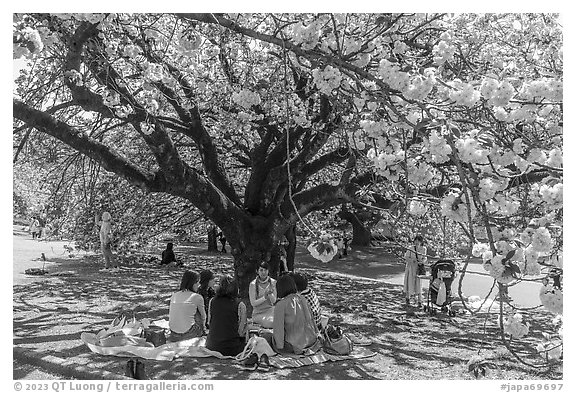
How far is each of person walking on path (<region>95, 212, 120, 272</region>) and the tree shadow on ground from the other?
→ 0.38 metres

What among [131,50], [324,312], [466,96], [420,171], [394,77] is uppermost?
[131,50]

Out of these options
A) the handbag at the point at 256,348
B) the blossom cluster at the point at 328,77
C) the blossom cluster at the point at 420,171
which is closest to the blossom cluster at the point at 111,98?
the handbag at the point at 256,348

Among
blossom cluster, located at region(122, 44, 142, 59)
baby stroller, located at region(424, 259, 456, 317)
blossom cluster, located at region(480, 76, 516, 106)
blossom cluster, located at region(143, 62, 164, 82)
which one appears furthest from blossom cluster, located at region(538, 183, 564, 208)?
baby stroller, located at region(424, 259, 456, 317)

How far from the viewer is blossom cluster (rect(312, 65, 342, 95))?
13.0 ft

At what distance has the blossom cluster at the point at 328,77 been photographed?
155 inches

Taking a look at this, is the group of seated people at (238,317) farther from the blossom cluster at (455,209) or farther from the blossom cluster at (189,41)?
the blossom cluster at (455,209)

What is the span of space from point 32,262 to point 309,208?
10508 mm

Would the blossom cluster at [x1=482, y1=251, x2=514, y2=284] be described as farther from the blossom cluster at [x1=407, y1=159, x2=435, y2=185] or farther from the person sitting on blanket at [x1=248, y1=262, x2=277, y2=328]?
the person sitting on blanket at [x1=248, y1=262, x2=277, y2=328]

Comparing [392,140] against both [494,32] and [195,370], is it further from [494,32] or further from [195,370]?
[494,32]

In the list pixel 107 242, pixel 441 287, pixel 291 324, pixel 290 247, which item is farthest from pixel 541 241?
pixel 107 242

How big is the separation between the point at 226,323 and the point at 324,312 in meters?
3.20

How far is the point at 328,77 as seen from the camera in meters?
3.97

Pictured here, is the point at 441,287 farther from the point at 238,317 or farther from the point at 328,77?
the point at 328,77

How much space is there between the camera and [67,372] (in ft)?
17.9
